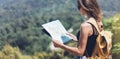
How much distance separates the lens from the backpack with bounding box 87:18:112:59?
398cm

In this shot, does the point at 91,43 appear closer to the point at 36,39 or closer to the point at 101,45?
the point at 101,45

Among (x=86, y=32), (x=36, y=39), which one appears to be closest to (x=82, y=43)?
(x=86, y=32)

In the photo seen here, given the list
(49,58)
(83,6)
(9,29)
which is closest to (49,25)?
(83,6)

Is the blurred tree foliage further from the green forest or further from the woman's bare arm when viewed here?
the woman's bare arm

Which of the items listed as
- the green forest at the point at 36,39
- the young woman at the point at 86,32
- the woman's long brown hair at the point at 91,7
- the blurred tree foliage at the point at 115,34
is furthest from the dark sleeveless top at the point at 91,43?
the blurred tree foliage at the point at 115,34

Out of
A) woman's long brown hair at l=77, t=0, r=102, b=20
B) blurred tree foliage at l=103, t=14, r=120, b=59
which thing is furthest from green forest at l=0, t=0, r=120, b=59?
woman's long brown hair at l=77, t=0, r=102, b=20

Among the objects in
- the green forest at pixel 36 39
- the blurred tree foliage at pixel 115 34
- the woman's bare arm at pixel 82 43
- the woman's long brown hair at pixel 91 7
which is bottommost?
the woman's bare arm at pixel 82 43

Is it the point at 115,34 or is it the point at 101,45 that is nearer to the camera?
the point at 101,45

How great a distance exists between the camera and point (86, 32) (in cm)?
385

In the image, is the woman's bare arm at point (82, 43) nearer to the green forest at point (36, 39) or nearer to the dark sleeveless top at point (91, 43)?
the dark sleeveless top at point (91, 43)

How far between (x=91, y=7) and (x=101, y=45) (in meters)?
Answer: 0.40

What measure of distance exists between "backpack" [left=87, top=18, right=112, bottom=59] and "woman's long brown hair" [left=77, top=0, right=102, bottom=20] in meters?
0.07

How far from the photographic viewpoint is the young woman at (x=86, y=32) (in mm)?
3830

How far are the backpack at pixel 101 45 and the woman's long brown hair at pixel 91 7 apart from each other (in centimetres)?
7
